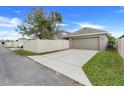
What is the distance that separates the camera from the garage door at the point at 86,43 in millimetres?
22250

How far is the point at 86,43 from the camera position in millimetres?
23531

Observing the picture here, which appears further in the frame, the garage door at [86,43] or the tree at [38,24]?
the tree at [38,24]

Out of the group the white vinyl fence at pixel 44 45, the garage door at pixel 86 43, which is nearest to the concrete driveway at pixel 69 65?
the white vinyl fence at pixel 44 45

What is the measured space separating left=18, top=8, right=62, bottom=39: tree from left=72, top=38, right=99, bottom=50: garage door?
4.26 meters

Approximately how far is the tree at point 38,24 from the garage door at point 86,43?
14.0 ft

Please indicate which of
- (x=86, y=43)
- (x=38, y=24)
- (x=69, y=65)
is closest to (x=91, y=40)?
(x=86, y=43)

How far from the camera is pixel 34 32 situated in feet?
79.9

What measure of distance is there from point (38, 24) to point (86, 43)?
7.61 meters

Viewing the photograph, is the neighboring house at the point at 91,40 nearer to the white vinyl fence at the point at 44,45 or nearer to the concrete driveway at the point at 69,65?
the white vinyl fence at the point at 44,45

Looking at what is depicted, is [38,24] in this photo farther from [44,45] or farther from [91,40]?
[91,40]

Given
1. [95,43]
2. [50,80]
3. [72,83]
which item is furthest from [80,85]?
[95,43]

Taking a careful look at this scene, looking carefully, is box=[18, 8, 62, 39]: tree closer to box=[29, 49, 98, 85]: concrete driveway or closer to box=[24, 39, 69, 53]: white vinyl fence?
box=[24, 39, 69, 53]: white vinyl fence

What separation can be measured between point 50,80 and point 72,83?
883 millimetres
